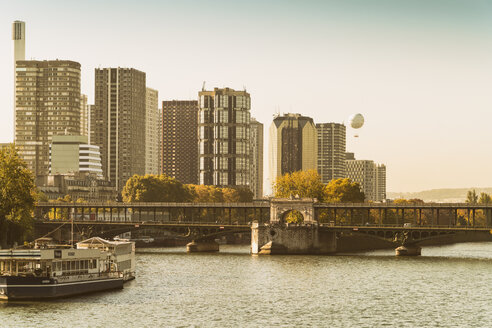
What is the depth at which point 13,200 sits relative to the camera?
121750 mm

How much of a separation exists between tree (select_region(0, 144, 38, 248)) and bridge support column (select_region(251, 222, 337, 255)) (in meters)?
40.4

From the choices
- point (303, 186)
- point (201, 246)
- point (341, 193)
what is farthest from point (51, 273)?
point (341, 193)

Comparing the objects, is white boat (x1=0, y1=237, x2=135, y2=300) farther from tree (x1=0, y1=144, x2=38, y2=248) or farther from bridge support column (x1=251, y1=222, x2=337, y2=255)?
bridge support column (x1=251, y1=222, x2=337, y2=255)

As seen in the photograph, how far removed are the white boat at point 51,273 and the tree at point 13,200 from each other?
33.6 m

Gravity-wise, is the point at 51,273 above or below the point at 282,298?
above

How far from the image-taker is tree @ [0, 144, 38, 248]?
121 metres

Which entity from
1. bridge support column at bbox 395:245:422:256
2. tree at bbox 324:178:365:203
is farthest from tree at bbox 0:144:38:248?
tree at bbox 324:178:365:203

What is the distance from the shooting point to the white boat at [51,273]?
80.4 meters

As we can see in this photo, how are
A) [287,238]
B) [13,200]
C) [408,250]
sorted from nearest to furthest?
[13,200]
[287,238]
[408,250]

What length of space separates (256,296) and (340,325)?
18501 millimetres

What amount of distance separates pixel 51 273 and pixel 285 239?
71.6m

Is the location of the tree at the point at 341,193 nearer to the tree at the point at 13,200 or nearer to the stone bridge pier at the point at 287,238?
the stone bridge pier at the point at 287,238

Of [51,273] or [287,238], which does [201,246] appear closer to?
[287,238]

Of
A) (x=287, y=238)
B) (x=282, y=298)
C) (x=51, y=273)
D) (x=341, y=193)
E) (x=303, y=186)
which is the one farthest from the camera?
(x=341, y=193)
